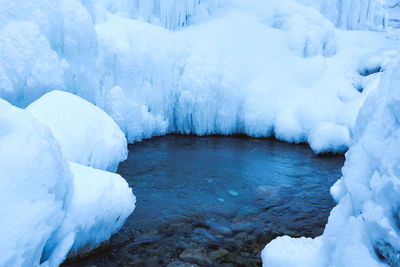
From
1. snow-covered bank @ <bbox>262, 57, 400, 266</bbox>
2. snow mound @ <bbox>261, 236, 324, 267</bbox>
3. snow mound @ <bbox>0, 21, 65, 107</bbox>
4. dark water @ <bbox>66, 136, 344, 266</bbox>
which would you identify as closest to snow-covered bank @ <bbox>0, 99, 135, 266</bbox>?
dark water @ <bbox>66, 136, 344, 266</bbox>

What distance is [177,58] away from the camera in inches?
386

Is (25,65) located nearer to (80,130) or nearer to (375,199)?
(80,130)

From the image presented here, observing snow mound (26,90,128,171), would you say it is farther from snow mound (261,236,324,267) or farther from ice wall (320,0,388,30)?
ice wall (320,0,388,30)

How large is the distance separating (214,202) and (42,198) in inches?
129

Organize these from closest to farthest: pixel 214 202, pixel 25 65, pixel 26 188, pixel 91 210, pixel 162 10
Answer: pixel 26 188 < pixel 91 210 < pixel 214 202 < pixel 25 65 < pixel 162 10

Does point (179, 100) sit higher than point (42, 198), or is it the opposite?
point (42, 198)

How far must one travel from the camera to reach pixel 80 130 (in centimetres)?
391

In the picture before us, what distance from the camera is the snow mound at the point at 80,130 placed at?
3.76 metres

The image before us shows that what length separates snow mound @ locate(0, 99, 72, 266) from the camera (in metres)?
1.82

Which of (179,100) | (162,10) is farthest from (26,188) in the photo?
(162,10)

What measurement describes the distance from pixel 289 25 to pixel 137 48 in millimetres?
6744

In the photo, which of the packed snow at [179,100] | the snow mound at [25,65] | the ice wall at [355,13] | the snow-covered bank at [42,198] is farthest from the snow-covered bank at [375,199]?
the ice wall at [355,13]

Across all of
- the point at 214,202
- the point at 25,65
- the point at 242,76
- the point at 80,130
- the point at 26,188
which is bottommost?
the point at 214,202

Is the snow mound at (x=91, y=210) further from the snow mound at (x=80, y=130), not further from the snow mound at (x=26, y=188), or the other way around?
the snow mound at (x=80, y=130)
